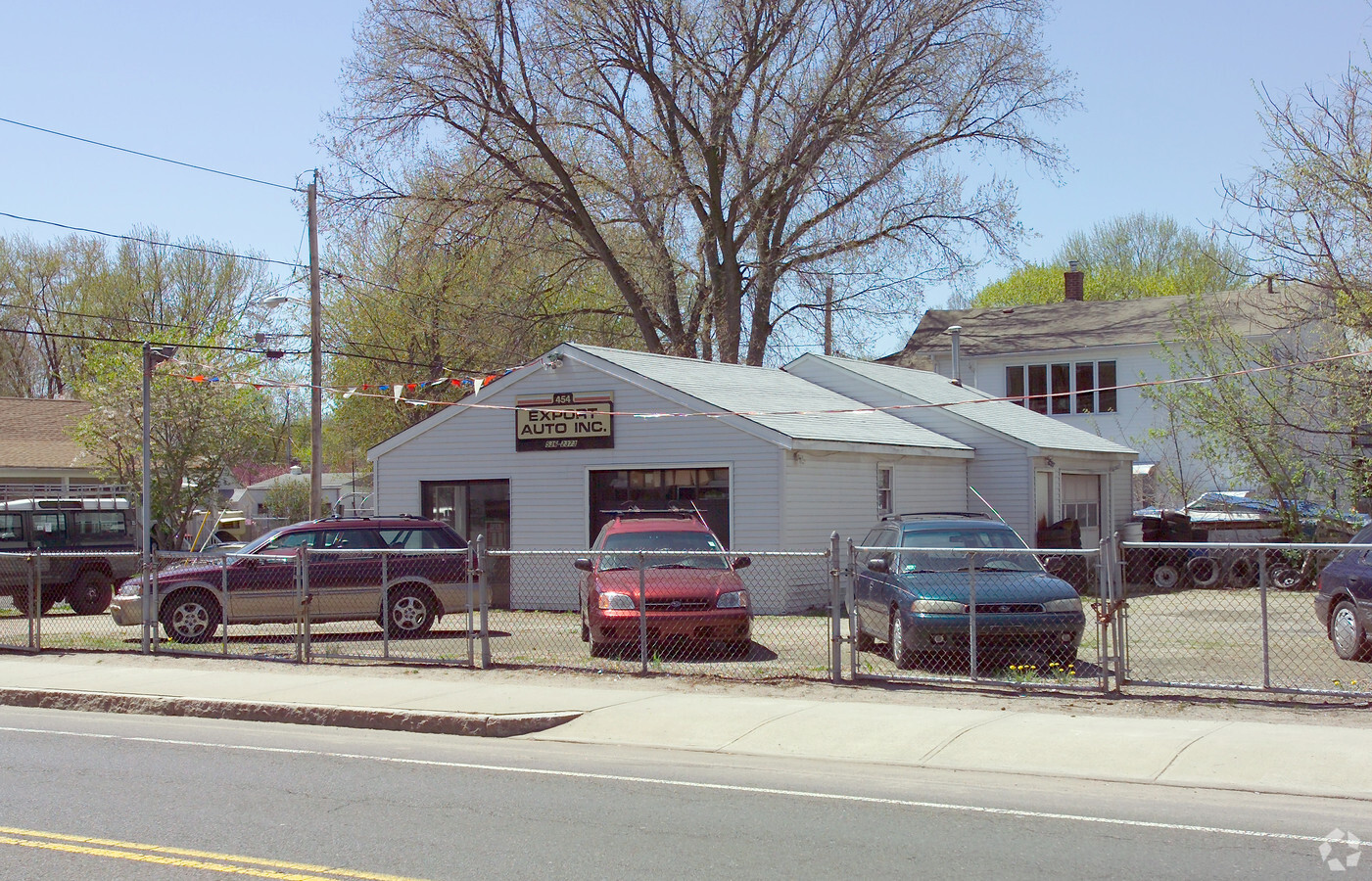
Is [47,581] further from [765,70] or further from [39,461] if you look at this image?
[765,70]

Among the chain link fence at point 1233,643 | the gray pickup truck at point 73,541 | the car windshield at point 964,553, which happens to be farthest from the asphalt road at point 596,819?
the gray pickup truck at point 73,541

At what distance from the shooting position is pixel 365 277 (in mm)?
40625

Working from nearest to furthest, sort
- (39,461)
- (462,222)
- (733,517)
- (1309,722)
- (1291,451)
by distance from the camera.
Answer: (1309,722)
(733,517)
(1291,451)
(462,222)
(39,461)

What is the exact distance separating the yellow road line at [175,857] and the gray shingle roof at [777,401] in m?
14.0

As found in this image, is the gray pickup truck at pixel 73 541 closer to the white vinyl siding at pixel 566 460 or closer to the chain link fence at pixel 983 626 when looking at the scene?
the white vinyl siding at pixel 566 460

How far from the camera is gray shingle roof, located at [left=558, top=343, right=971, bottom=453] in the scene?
21016 mm

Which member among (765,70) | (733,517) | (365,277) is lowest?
(733,517)

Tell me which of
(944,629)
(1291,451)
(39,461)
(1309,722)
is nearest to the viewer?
(1309,722)

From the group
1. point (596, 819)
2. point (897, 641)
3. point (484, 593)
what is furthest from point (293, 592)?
point (596, 819)

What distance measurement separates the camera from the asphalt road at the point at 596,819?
6.38 m

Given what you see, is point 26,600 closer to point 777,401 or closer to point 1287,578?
point 777,401

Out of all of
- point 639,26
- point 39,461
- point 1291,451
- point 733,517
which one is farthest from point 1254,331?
point 39,461

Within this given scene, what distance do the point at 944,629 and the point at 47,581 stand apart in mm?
15410

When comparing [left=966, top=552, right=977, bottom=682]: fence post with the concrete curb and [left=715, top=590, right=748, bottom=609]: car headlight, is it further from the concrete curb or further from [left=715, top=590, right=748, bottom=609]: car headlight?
the concrete curb
